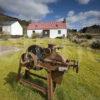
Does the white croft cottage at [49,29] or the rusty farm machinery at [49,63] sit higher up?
the white croft cottage at [49,29]

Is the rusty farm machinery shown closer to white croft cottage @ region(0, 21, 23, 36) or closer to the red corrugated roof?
the red corrugated roof

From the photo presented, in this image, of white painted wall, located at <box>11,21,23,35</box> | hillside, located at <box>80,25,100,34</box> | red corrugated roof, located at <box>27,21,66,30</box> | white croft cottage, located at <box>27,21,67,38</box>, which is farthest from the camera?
hillside, located at <box>80,25,100,34</box>

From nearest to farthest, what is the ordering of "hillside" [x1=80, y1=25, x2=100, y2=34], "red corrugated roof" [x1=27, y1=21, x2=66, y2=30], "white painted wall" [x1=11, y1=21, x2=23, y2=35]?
"red corrugated roof" [x1=27, y1=21, x2=66, y2=30], "white painted wall" [x1=11, y1=21, x2=23, y2=35], "hillside" [x1=80, y1=25, x2=100, y2=34]

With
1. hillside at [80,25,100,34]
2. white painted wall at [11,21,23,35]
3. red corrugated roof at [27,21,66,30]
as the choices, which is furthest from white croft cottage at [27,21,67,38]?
hillside at [80,25,100,34]

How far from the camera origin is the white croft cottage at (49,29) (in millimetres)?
51237

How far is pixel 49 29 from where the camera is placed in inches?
2072

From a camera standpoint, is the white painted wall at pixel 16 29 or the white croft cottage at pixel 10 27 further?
the white painted wall at pixel 16 29

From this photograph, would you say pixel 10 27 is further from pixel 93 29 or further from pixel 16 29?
pixel 93 29

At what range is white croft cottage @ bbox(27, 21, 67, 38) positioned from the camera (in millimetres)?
51237

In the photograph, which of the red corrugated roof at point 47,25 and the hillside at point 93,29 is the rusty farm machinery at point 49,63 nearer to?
the red corrugated roof at point 47,25

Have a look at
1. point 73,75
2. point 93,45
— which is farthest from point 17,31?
point 73,75

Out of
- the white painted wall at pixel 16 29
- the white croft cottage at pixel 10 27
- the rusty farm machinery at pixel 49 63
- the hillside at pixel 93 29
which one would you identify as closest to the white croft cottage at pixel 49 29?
the white painted wall at pixel 16 29

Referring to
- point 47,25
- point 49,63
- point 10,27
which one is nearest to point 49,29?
point 47,25

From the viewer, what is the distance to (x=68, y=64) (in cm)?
607
